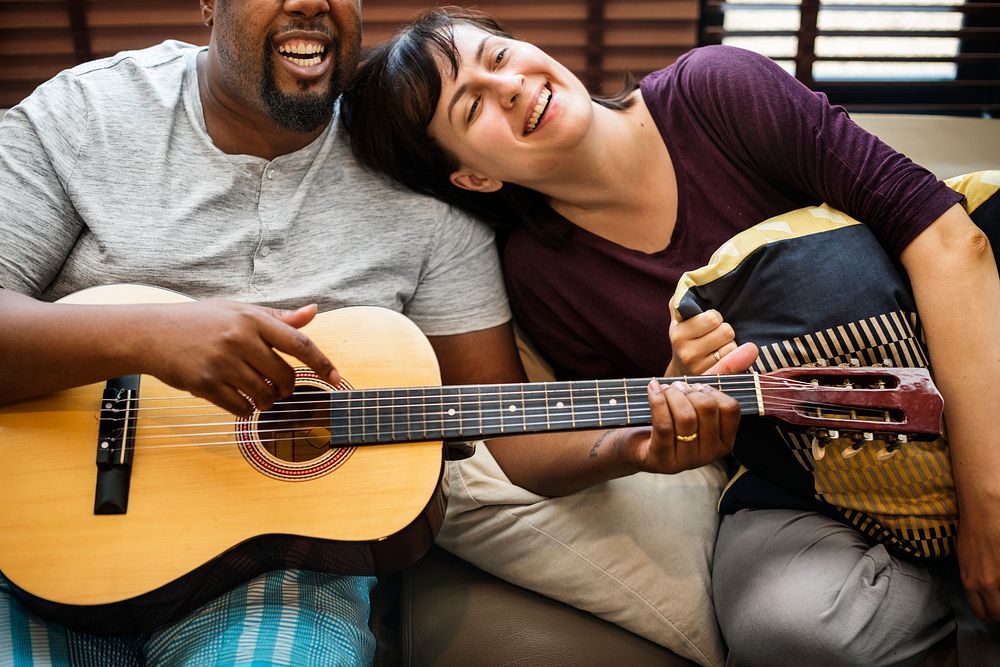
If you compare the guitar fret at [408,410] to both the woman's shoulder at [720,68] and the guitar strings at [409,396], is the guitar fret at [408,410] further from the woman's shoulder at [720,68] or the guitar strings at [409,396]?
the woman's shoulder at [720,68]

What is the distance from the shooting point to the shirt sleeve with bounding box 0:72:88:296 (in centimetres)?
132

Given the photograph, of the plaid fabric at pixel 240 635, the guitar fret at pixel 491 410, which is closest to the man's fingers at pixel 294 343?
the guitar fret at pixel 491 410

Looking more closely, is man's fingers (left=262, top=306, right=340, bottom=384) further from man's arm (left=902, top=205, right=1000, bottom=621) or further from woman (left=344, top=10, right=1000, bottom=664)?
man's arm (left=902, top=205, right=1000, bottom=621)

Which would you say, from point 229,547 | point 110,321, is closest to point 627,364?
point 229,547

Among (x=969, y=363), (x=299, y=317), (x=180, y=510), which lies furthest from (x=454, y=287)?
(x=969, y=363)

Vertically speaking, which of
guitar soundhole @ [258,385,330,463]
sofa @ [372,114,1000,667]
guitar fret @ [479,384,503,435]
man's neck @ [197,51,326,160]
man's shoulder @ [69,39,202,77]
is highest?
man's shoulder @ [69,39,202,77]

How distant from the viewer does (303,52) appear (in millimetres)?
1415

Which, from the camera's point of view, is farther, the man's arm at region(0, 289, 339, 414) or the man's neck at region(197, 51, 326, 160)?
the man's neck at region(197, 51, 326, 160)

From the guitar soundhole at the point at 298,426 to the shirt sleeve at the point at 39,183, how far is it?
1.54 feet

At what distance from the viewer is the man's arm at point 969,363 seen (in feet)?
3.89

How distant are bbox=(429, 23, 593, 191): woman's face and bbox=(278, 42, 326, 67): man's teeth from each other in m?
0.21

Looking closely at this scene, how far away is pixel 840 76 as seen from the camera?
2299mm

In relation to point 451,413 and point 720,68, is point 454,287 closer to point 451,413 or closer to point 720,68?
point 451,413

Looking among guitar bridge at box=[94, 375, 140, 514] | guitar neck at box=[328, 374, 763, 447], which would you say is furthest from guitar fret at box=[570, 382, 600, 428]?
guitar bridge at box=[94, 375, 140, 514]
